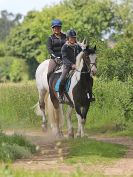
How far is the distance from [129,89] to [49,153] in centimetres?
489

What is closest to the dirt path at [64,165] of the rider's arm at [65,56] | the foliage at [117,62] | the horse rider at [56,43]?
the rider's arm at [65,56]

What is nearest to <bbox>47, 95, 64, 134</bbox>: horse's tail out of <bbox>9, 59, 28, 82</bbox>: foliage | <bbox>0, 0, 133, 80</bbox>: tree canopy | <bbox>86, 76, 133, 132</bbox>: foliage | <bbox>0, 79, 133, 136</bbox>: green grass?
<bbox>0, 79, 133, 136</bbox>: green grass

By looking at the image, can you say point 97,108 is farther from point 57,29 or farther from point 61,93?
point 57,29

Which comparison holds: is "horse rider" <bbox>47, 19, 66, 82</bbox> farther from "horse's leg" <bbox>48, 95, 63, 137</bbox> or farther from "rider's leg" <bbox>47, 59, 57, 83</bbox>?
"horse's leg" <bbox>48, 95, 63, 137</bbox>

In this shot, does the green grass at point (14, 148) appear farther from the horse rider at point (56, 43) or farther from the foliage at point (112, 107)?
the foliage at point (112, 107)

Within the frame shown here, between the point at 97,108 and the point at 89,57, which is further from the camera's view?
the point at 97,108

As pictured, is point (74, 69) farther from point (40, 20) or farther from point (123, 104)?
point (40, 20)

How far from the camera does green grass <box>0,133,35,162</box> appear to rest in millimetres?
9836

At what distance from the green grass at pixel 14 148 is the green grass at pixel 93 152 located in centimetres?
82

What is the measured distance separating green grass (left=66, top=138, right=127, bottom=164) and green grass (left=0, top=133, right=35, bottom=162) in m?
0.82

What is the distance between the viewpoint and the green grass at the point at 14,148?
9836mm

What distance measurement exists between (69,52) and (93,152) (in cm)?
381

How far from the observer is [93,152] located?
10.7 metres

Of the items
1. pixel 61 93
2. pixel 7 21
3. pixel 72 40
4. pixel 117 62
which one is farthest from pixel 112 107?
pixel 7 21
